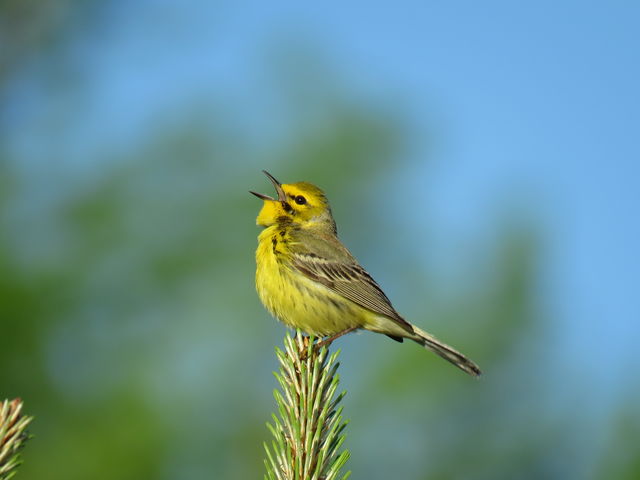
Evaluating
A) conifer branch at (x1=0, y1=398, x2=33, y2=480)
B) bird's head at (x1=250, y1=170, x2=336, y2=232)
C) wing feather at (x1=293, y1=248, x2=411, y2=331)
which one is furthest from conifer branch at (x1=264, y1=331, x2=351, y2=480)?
bird's head at (x1=250, y1=170, x2=336, y2=232)

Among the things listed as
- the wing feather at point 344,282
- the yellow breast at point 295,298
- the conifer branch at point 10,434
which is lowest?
the conifer branch at point 10,434

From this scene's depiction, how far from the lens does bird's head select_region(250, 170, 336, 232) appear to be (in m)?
8.76

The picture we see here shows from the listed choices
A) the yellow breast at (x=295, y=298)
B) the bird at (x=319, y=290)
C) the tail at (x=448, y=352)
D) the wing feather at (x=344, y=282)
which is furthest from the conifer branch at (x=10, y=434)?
the tail at (x=448, y=352)

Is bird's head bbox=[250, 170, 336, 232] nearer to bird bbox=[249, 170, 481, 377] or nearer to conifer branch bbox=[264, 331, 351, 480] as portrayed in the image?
bird bbox=[249, 170, 481, 377]

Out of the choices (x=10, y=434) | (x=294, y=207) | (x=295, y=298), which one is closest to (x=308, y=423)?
(x=10, y=434)

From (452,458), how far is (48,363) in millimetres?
8339

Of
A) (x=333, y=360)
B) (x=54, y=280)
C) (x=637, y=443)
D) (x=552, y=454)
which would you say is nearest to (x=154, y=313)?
(x=54, y=280)

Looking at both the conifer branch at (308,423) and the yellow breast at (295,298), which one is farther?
the yellow breast at (295,298)

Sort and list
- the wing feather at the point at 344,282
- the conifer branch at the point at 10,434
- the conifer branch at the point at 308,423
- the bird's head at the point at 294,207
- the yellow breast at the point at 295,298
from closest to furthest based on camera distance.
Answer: the conifer branch at the point at 10,434 → the conifer branch at the point at 308,423 → the yellow breast at the point at 295,298 → the wing feather at the point at 344,282 → the bird's head at the point at 294,207

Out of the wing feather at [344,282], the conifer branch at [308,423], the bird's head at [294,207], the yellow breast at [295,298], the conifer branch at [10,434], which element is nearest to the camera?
the conifer branch at [10,434]

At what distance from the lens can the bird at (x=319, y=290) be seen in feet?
25.2

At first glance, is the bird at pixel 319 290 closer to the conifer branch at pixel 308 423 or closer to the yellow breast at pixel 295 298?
the yellow breast at pixel 295 298

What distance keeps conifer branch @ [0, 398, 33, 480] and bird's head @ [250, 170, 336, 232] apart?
5.78 m

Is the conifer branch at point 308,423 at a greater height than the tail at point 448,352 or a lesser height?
lesser
